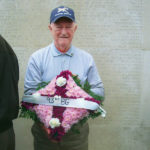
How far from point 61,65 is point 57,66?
0.16 feet

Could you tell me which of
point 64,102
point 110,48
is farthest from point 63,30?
point 110,48

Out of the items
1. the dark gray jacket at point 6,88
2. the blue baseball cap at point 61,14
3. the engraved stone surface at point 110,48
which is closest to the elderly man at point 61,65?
the blue baseball cap at point 61,14

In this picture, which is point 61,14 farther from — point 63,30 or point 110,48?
point 110,48

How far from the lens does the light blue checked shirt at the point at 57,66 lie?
7.75 ft

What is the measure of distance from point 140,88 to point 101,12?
1560 millimetres

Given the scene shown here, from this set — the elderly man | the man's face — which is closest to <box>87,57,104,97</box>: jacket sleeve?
the elderly man

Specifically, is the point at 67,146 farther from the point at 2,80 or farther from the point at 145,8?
the point at 145,8

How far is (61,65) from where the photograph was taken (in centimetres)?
244

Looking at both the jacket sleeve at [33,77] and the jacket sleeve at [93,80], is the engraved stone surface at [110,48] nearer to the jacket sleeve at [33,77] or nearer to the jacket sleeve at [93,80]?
the jacket sleeve at [93,80]

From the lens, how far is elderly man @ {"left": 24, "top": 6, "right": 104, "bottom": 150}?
2.30 meters

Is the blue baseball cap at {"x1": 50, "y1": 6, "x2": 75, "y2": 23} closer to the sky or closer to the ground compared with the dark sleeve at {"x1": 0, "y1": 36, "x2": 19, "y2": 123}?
closer to the sky

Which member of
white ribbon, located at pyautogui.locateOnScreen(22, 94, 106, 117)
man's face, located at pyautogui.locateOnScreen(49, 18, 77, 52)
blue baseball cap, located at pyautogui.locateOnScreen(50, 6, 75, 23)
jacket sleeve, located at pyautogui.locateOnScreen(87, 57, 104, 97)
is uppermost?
blue baseball cap, located at pyautogui.locateOnScreen(50, 6, 75, 23)

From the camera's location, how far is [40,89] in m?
2.15

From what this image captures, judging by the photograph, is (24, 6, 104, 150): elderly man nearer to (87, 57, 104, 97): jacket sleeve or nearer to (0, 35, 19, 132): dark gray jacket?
(87, 57, 104, 97): jacket sleeve
